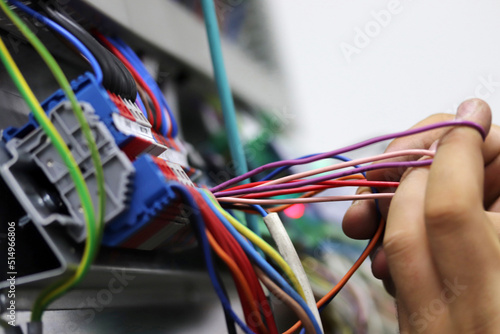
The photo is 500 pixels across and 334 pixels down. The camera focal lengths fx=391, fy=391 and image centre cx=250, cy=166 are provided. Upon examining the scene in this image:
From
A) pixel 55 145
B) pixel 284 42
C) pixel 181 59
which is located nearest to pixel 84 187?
pixel 55 145

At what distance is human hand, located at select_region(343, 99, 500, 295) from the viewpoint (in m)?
0.48

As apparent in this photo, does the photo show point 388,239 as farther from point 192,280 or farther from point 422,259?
Result: point 192,280

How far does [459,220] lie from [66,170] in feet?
1.10

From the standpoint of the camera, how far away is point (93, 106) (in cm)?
35

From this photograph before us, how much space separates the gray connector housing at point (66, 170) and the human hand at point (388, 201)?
0.95 ft

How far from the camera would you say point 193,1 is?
2.52 ft

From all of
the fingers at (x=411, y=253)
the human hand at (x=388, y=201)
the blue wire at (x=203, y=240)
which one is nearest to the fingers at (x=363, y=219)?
the human hand at (x=388, y=201)

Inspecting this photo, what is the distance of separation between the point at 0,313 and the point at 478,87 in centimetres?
87

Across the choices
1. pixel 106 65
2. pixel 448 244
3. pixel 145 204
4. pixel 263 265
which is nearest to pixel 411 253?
pixel 448 244

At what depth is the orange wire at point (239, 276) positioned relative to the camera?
0.33 m

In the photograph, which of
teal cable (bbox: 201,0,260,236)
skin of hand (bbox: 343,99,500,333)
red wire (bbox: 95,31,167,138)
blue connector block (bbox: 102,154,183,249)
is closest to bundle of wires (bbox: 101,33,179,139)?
red wire (bbox: 95,31,167,138)

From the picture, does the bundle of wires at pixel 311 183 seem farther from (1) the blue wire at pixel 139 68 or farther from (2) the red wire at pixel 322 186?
(1) the blue wire at pixel 139 68

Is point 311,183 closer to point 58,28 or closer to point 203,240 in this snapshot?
point 203,240

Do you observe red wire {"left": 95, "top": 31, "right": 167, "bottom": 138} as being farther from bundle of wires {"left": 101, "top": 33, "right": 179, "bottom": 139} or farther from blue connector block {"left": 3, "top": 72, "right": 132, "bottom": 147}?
blue connector block {"left": 3, "top": 72, "right": 132, "bottom": 147}
